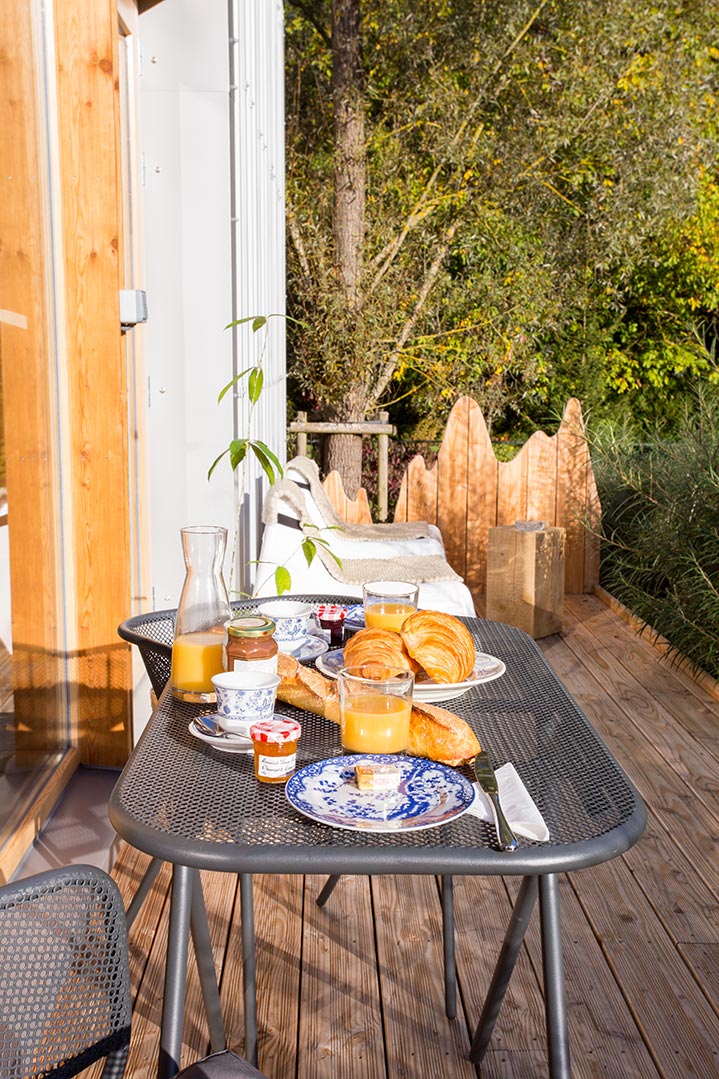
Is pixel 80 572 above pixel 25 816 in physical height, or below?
above

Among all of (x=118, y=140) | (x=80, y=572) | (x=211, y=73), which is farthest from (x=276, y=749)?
(x=211, y=73)

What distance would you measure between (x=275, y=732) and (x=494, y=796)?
1.08ft

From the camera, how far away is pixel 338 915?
2.82 meters

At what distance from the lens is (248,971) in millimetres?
2090

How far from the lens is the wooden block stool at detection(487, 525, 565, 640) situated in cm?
566

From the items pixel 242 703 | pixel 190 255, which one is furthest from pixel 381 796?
pixel 190 255

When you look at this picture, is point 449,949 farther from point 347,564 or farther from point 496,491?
point 496,491

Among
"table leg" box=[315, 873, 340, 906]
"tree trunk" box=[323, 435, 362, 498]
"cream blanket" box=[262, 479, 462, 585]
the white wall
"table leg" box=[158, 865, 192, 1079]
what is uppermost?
the white wall

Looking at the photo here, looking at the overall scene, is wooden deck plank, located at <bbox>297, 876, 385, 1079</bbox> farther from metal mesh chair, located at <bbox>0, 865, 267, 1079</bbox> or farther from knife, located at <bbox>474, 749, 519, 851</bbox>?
metal mesh chair, located at <bbox>0, 865, 267, 1079</bbox>

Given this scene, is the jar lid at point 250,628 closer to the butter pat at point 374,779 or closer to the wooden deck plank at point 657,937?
the butter pat at point 374,779

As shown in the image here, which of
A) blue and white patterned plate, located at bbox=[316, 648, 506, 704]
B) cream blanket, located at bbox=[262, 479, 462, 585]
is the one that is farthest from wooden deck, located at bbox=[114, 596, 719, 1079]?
cream blanket, located at bbox=[262, 479, 462, 585]

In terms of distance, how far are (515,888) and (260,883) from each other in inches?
27.1

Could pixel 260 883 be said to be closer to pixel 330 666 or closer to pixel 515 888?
pixel 515 888

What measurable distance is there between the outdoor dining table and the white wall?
6.70 feet
